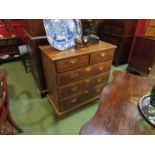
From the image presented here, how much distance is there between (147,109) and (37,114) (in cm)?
143

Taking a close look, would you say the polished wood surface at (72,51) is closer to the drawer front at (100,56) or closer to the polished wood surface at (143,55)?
the drawer front at (100,56)

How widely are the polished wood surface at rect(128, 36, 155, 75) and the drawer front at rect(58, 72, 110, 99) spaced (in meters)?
1.11

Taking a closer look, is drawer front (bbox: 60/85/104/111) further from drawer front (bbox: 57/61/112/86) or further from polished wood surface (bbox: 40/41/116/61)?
polished wood surface (bbox: 40/41/116/61)

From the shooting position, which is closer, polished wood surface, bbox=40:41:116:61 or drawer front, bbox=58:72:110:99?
polished wood surface, bbox=40:41:116:61

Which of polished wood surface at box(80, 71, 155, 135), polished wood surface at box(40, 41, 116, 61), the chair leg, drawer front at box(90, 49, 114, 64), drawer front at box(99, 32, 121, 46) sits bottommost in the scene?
the chair leg

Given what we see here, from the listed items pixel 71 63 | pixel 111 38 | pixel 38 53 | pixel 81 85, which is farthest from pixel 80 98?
pixel 111 38

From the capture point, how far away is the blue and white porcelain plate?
4.55 feet

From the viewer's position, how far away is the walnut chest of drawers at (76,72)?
1.33 m

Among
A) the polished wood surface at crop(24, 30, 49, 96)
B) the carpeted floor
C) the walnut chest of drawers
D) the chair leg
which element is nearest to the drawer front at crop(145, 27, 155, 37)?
the walnut chest of drawers

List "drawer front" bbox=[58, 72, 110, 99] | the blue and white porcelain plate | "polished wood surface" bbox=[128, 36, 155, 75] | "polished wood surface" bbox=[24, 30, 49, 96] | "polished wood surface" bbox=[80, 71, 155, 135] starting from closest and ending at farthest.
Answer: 1. "polished wood surface" bbox=[80, 71, 155, 135]
2. the blue and white porcelain plate
3. "drawer front" bbox=[58, 72, 110, 99]
4. "polished wood surface" bbox=[24, 30, 49, 96]
5. "polished wood surface" bbox=[128, 36, 155, 75]

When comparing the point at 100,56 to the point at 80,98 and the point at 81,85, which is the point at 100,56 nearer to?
the point at 81,85

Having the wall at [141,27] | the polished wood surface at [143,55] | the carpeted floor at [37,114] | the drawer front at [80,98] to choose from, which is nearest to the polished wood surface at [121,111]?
the drawer front at [80,98]

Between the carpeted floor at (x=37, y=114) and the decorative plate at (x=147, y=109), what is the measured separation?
3.02ft
